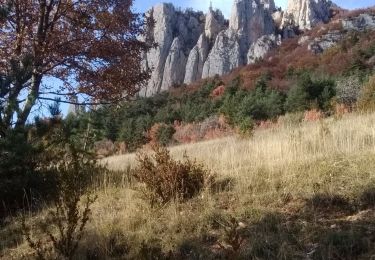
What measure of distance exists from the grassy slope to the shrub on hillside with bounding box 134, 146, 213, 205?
0.20 metres

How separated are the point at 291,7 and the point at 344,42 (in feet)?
168

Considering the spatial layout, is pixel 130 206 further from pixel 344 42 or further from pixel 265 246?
pixel 344 42

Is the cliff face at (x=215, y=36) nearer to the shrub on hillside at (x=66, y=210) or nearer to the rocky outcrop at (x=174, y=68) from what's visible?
the rocky outcrop at (x=174, y=68)

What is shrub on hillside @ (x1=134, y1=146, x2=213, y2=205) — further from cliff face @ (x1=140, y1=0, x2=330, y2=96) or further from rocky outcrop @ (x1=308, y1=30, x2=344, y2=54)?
cliff face @ (x1=140, y1=0, x2=330, y2=96)

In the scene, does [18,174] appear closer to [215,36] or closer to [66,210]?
[66,210]

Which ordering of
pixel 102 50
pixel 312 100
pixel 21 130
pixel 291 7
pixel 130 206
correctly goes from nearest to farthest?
1. pixel 130 206
2. pixel 21 130
3. pixel 102 50
4. pixel 312 100
5. pixel 291 7

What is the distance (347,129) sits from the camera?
7719 millimetres

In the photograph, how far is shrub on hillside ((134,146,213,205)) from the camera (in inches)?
220

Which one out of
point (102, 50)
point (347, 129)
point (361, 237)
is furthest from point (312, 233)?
point (102, 50)

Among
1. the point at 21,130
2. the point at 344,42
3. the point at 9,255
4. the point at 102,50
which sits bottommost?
the point at 9,255

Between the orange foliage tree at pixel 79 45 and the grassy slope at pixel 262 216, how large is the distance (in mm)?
2738

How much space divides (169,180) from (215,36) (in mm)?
102945

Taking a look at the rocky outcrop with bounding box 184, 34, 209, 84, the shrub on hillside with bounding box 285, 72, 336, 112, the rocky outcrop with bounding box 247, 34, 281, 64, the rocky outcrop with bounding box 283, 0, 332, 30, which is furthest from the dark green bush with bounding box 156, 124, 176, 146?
the rocky outcrop with bounding box 283, 0, 332, 30

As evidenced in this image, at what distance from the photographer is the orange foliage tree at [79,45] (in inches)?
319
